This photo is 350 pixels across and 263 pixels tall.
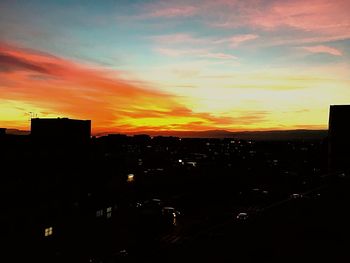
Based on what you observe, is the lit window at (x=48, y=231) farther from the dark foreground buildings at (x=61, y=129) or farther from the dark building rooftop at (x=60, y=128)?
the dark building rooftop at (x=60, y=128)

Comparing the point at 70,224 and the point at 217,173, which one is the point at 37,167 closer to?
the point at 70,224

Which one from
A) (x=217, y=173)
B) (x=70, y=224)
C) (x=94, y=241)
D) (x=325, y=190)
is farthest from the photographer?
(x=217, y=173)

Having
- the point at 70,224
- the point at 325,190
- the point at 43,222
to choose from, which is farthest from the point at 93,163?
the point at 325,190

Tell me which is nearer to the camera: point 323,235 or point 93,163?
point 323,235

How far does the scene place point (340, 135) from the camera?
77.6 feet

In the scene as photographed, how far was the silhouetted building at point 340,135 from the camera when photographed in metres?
23.0

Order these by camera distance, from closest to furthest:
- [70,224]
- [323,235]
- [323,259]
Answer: [323,259], [323,235], [70,224]

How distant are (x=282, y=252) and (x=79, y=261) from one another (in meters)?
19.9

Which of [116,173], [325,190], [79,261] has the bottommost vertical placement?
[79,261]

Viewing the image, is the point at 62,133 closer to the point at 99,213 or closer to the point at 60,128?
the point at 60,128

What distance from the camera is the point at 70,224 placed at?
73.2 ft

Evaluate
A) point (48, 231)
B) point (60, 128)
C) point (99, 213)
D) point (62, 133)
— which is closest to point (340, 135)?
point (99, 213)

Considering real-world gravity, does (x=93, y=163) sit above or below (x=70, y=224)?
above

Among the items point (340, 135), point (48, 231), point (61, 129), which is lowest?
point (48, 231)
